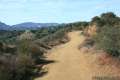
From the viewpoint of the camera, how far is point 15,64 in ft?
83.3

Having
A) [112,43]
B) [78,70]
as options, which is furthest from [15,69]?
[112,43]

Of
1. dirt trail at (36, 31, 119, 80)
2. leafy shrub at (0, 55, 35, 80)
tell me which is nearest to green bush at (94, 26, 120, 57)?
dirt trail at (36, 31, 119, 80)

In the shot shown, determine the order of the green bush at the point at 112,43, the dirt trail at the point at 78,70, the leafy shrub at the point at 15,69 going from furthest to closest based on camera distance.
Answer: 1. the green bush at the point at 112,43
2. the dirt trail at the point at 78,70
3. the leafy shrub at the point at 15,69

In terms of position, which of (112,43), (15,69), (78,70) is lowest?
(78,70)

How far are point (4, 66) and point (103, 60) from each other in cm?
722

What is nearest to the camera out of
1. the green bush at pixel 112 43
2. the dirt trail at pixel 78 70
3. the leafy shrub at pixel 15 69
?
the leafy shrub at pixel 15 69

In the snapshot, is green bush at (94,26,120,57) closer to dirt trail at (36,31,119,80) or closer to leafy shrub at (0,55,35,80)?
dirt trail at (36,31,119,80)

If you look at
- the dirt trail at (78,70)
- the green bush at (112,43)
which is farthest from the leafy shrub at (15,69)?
the green bush at (112,43)

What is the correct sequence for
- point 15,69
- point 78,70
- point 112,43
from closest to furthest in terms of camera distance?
point 15,69
point 78,70
point 112,43

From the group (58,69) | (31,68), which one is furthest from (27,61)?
(58,69)

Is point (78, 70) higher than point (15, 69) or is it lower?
lower

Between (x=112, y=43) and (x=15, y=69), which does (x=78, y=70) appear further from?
(x=15, y=69)

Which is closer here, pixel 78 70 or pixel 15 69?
pixel 15 69

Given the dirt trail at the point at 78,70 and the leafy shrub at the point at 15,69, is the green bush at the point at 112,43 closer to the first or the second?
the dirt trail at the point at 78,70
